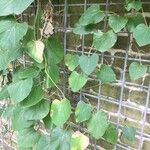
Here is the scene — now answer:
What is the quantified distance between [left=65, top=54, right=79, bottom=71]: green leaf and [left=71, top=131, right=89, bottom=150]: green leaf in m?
0.33

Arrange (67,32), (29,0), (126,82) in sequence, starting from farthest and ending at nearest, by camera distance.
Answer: (67,32)
(126,82)
(29,0)

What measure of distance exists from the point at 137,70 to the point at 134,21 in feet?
0.69

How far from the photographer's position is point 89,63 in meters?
1.41

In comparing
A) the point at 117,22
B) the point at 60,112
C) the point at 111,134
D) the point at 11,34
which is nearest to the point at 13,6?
the point at 11,34

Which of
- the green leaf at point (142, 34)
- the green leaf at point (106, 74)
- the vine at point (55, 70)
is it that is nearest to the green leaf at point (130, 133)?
the vine at point (55, 70)

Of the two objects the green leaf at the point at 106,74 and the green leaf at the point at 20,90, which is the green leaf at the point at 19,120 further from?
the green leaf at the point at 106,74

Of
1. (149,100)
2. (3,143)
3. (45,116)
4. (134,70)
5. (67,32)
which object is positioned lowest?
(3,143)

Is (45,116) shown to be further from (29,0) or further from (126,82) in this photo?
(29,0)

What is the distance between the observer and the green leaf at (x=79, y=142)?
1.53 meters

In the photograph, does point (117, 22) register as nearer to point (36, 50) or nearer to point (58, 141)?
point (36, 50)

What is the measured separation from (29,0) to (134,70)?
538mm

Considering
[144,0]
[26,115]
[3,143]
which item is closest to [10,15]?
[26,115]

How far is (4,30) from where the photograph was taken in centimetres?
141

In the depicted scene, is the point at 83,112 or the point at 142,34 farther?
the point at 83,112
